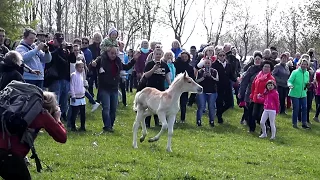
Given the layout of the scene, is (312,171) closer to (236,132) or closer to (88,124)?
(236,132)

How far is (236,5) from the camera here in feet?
167

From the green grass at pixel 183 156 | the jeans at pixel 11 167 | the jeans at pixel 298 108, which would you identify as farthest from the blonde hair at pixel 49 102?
the jeans at pixel 298 108

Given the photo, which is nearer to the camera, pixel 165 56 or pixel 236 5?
pixel 165 56

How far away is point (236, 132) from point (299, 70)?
3.24 meters

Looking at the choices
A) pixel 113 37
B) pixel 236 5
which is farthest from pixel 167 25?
pixel 113 37

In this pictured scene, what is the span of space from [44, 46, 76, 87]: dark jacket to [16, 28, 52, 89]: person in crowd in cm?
73

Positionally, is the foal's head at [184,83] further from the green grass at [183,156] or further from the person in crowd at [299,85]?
the person in crowd at [299,85]

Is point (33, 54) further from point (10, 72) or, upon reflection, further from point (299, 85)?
point (299, 85)

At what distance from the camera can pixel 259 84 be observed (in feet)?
46.2

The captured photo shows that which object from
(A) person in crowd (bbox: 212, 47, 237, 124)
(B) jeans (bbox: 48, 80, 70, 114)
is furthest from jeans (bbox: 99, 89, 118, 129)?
(A) person in crowd (bbox: 212, 47, 237, 124)

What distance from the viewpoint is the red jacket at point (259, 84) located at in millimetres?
13969

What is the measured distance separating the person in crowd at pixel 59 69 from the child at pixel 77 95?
7.4 inches

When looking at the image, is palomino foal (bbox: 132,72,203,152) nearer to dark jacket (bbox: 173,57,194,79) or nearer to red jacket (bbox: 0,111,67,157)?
dark jacket (bbox: 173,57,194,79)

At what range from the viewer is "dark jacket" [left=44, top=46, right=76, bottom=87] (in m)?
12.6
